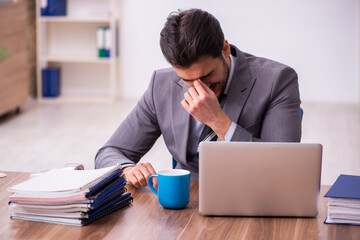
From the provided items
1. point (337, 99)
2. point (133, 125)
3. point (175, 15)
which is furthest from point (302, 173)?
point (337, 99)

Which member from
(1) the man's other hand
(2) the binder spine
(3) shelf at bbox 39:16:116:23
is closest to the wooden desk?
(2) the binder spine

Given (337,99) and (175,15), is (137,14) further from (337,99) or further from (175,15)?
(175,15)

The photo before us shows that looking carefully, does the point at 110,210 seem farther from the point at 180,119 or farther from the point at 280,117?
the point at 280,117

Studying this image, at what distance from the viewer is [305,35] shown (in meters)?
6.12

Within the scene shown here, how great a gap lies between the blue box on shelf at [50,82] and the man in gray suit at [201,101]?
175 inches

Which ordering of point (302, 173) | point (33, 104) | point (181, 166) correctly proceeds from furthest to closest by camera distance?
point (33, 104)
point (181, 166)
point (302, 173)

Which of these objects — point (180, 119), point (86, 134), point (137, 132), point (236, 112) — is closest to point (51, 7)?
point (86, 134)

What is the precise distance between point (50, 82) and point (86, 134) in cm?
171

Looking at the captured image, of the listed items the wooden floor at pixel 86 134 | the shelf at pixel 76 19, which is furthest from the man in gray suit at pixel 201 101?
the shelf at pixel 76 19

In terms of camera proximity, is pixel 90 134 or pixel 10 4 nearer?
pixel 90 134

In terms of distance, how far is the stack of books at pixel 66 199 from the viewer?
137 cm

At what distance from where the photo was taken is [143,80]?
254 inches

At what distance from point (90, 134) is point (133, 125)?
2867 mm

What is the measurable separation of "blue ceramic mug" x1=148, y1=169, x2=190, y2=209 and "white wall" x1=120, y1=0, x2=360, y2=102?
4.80 meters
